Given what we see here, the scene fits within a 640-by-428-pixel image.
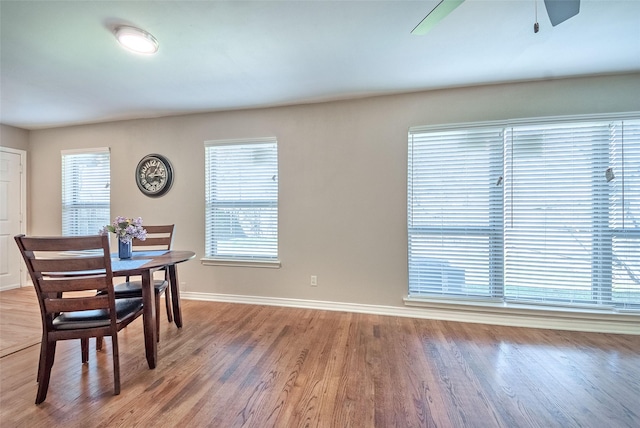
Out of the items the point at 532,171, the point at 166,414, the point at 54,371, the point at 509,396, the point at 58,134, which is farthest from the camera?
the point at 58,134

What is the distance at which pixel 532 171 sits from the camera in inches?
93.0

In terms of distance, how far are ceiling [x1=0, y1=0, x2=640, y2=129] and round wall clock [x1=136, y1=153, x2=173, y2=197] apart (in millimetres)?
748

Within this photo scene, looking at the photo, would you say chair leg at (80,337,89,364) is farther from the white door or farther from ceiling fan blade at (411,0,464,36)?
the white door

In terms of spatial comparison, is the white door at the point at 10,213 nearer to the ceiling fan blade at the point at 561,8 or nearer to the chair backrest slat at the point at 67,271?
the chair backrest slat at the point at 67,271

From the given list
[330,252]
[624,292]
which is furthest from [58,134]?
[624,292]

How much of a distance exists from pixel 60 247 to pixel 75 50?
1.63m

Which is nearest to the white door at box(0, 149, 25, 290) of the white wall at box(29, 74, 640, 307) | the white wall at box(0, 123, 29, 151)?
the white wall at box(0, 123, 29, 151)

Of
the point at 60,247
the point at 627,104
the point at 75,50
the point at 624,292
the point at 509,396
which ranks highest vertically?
the point at 75,50

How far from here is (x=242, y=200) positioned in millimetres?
3023

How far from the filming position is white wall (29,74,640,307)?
7.87 feet

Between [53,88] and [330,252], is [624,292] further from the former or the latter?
[53,88]

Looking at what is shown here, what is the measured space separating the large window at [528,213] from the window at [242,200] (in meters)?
1.64

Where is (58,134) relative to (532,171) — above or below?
above

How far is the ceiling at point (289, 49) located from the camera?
59.6 inches
